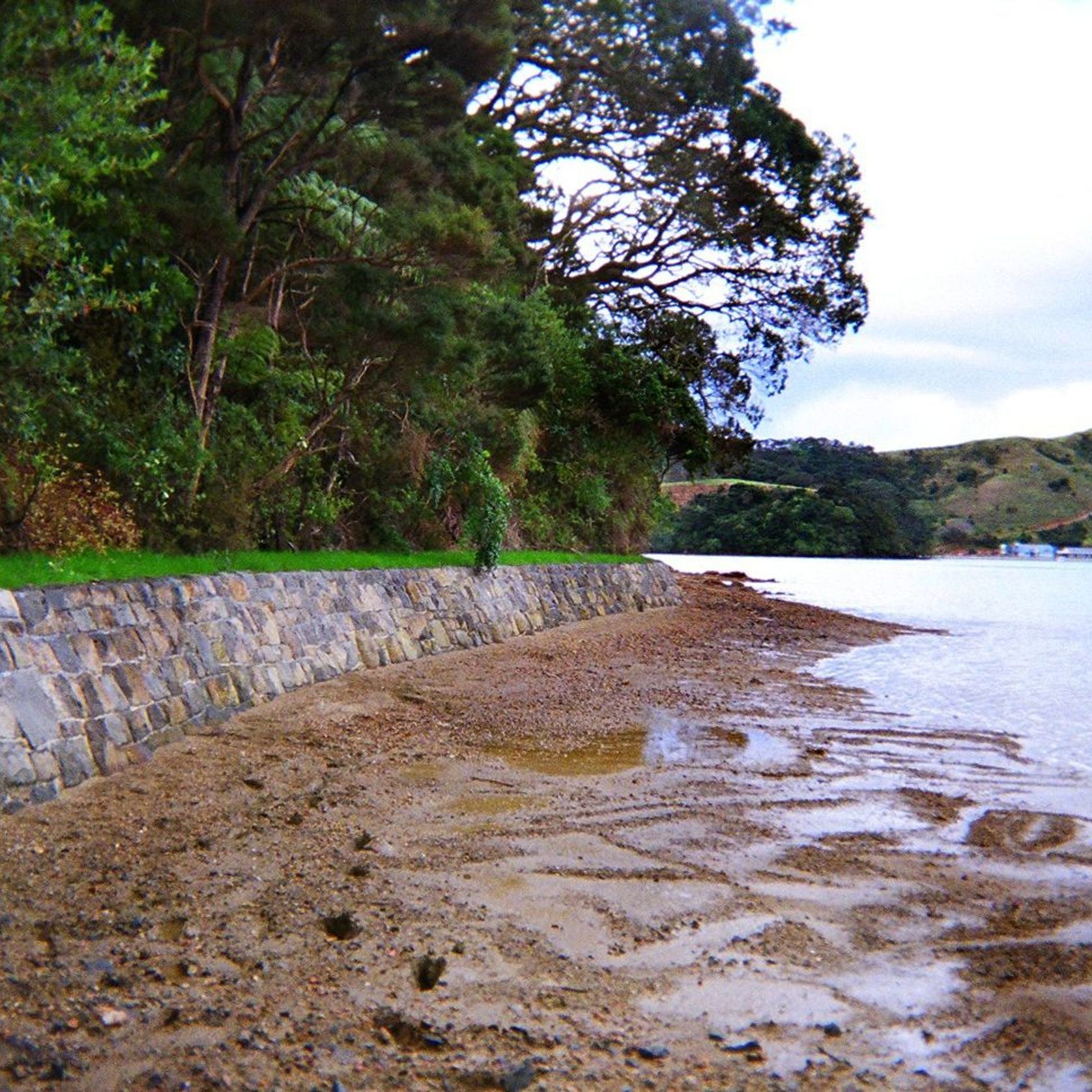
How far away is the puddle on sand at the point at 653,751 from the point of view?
7.61m

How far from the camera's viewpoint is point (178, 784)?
6.35m

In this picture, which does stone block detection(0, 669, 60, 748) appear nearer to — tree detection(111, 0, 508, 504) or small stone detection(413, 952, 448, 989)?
small stone detection(413, 952, 448, 989)

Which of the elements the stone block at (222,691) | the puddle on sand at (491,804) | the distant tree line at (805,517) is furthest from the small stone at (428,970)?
the distant tree line at (805,517)

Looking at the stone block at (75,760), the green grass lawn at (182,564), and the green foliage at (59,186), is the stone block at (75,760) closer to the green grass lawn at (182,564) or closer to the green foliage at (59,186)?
the green grass lawn at (182,564)

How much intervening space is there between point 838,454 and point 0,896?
7259 cm

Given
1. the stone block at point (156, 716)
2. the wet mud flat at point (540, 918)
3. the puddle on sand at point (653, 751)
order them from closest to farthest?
1. the wet mud flat at point (540, 918)
2. the stone block at point (156, 716)
3. the puddle on sand at point (653, 751)

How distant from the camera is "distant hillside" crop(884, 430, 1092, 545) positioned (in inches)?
2928

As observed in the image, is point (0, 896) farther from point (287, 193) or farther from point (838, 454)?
point (838, 454)

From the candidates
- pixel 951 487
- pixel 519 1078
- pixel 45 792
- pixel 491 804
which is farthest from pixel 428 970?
pixel 951 487

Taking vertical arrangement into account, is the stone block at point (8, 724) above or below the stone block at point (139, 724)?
above

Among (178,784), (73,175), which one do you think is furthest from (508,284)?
(178,784)

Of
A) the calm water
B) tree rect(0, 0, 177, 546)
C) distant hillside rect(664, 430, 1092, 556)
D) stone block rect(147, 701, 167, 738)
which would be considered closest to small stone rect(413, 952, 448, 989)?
stone block rect(147, 701, 167, 738)

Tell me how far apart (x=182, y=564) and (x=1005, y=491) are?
249 feet

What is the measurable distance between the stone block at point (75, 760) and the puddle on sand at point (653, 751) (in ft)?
8.81
